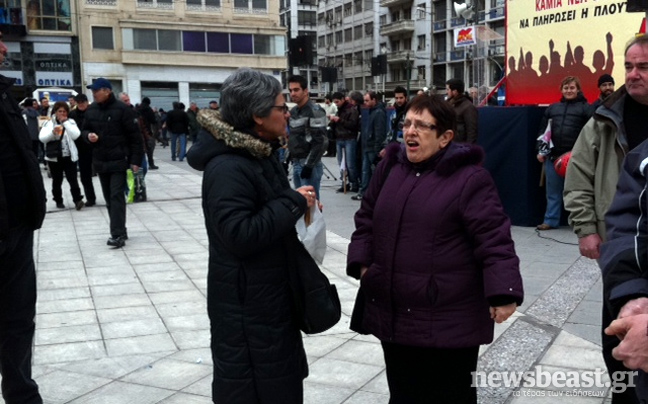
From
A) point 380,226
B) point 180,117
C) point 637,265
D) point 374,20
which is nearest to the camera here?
point 637,265

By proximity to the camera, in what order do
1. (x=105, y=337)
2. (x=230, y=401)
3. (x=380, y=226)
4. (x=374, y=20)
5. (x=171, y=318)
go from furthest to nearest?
1. (x=374, y=20)
2. (x=171, y=318)
3. (x=105, y=337)
4. (x=380, y=226)
5. (x=230, y=401)

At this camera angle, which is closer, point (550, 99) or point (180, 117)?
point (550, 99)

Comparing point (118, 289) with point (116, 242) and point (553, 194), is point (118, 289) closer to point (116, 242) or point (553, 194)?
point (116, 242)

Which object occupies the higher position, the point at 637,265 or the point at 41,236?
the point at 637,265

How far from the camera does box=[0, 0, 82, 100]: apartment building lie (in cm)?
3916

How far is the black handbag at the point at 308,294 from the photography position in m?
2.51

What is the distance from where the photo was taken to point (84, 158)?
11.2 meters

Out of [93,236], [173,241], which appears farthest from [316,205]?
[93,236]

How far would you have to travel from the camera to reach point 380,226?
2771mm

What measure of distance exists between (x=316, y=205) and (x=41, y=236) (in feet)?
22.1

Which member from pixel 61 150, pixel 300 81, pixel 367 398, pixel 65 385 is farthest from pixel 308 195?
pixel 61 150

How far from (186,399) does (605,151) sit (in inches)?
104

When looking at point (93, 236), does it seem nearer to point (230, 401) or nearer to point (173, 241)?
point (173, 241)

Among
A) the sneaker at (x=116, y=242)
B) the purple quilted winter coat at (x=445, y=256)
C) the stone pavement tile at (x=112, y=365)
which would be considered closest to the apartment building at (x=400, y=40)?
the sneaker at (x=116, y=242)
